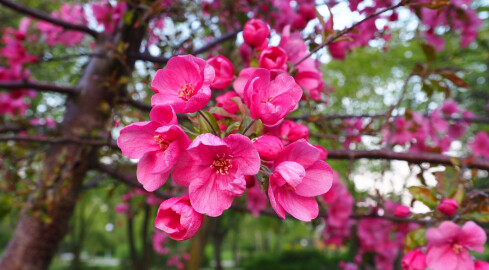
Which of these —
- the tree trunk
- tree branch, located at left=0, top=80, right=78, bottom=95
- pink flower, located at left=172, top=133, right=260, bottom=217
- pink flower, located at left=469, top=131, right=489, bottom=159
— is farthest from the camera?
pink flower, located at left=469, top=131, right=489, bottom=159

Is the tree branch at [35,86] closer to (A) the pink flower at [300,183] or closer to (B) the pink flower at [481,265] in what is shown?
(A) the pink flower at [300,183]

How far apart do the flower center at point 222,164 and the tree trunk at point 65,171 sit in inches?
60.6

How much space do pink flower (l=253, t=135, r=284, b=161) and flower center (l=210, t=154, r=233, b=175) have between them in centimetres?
7

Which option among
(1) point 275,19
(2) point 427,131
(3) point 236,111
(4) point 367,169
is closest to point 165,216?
(3) point 236,111

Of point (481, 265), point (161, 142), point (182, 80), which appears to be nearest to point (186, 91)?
point (182, 80)

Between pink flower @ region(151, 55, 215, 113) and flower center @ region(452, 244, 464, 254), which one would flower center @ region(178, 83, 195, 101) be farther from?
flower center @ region(452, 244, 464, 254)

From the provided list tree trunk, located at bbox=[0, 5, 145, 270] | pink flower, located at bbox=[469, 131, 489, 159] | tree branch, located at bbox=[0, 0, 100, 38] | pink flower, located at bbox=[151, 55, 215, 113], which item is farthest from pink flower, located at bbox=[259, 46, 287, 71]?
pink flower, located at bbox=[469, 131, 489, 159]

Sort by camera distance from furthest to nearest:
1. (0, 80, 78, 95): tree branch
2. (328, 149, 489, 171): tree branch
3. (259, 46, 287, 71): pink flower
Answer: (0, 80, 78, 95): tree branch < (328, 149, 489, 171): tree branch < (259, 46, 287, 71): pink flower

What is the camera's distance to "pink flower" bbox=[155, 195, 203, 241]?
78 cm

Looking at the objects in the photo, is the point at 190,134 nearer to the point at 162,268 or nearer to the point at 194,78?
the point at 194,78

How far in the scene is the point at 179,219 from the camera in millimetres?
813

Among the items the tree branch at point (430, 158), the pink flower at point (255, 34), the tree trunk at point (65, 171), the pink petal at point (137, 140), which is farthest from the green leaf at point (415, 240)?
the tree trunk at point (65, 171)

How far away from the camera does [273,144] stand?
79 cm

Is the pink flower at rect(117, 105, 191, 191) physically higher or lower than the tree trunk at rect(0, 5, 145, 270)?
higher
